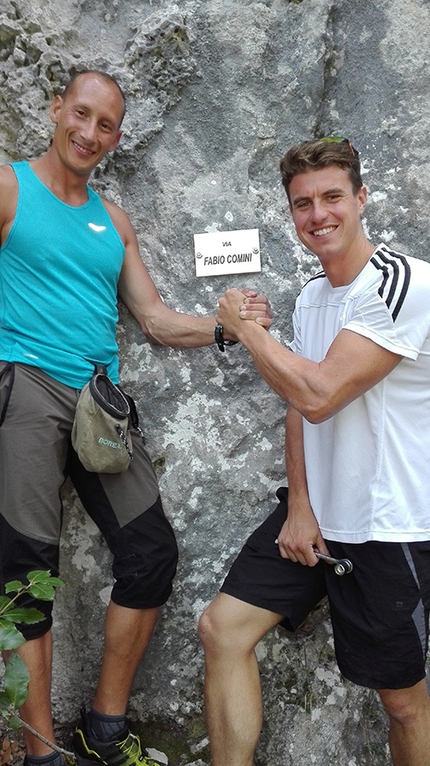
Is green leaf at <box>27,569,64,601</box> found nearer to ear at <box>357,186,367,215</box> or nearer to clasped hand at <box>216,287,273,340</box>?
clasped hand at <box>216,287,273,340</box>

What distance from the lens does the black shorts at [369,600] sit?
2.40 metres

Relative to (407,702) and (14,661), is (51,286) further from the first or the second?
(407,702)

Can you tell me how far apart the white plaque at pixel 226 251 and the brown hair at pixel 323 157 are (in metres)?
0.60

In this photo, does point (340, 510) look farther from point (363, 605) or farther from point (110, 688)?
point (110, 688)

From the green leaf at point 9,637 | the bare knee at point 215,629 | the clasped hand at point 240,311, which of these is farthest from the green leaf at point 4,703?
the clasped hand at point 240,311

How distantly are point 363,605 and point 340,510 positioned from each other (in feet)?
1.05

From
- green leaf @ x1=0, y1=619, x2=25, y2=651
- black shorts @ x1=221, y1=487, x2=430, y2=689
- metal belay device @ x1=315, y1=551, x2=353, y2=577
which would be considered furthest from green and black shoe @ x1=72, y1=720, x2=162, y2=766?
green leaf @ x1=0, y1=619, x2=25, y2=651

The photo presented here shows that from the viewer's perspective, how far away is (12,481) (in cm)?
266

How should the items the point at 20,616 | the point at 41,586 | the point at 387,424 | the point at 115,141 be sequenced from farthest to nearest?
1. the point at 115,141
2. the point at 387,424
3. the point at 41,586
4. the point at 20,616

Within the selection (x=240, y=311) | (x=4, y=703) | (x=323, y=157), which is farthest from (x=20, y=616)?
(x=323, y=157)

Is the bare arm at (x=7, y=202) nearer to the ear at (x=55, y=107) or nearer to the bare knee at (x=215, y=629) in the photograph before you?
the ear at (x=55, y=107)

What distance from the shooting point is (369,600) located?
2.45 m

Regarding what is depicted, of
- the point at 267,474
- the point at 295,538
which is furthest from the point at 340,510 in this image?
the point at 267,474

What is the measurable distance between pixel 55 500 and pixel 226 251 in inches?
50.1
